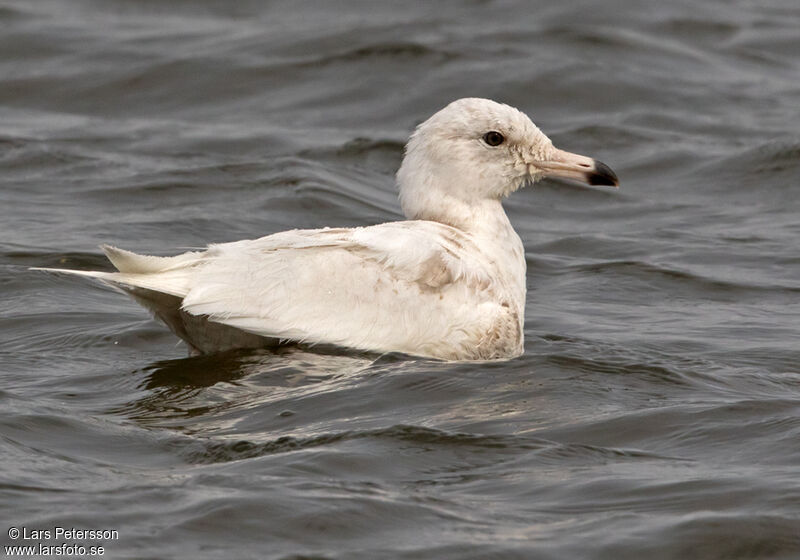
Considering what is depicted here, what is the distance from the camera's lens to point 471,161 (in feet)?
26.2

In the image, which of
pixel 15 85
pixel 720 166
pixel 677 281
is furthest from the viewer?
pixel 15 85

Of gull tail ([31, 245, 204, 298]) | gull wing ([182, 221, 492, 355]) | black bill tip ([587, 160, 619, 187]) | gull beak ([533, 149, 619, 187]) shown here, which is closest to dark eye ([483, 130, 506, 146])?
gull beak ([533, 149, 619, 187])

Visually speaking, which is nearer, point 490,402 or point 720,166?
point 490,402

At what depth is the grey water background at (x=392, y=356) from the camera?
5457mm

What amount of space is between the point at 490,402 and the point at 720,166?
6.79 m

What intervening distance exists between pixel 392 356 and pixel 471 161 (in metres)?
1.45

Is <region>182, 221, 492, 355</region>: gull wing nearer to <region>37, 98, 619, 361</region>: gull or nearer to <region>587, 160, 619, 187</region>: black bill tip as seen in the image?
<region>37, 98, 619, 361</region>: gull

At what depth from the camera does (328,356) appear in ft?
22.8

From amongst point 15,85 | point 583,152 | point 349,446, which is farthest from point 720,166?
point 349,446

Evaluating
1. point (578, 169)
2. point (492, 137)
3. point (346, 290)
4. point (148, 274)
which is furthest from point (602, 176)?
point (148, 274)

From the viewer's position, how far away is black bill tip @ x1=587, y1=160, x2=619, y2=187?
26.4 feet

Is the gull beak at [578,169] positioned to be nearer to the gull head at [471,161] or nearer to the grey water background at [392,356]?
the gull head at [471,161]

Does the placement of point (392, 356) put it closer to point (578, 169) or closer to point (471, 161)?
point (471, 161)

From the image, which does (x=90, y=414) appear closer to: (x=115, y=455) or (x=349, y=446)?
(x=115, y=455)
